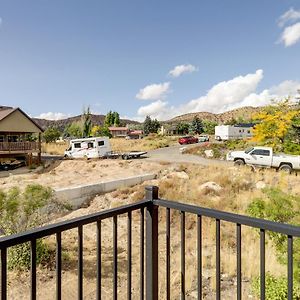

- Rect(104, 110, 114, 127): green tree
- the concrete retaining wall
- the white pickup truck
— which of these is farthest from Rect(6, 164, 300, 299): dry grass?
Rect(104, 110, 114, 127): green tree

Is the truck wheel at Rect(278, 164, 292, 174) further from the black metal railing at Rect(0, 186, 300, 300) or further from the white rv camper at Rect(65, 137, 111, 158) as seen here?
the black metal railing at Rect(0, 186, 300, 300)

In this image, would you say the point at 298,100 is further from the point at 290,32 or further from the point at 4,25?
the point at 4,25

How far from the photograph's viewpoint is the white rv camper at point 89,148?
20422 millimetres

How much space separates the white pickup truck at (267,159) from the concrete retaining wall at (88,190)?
7.04 metres

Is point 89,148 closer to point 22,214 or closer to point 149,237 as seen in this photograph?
point 22,214

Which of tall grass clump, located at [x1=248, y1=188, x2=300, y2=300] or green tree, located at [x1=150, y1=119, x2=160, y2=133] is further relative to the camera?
green tree, located at [x1=150, y1=119, x2=160, y2=133]

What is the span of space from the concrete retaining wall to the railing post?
763 centimetres

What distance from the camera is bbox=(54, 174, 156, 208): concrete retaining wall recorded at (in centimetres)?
934

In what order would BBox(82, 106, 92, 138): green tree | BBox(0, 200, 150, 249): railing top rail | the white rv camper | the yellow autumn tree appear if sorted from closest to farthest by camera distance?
BBox(0, 200, 150, 249): railing top rail
the yellow autumn tree
the white rv camper
BBox(82, 106, 92, 138): green tree

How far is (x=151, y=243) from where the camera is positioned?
1.88 m

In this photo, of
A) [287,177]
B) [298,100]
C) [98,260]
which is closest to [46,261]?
[98,260]

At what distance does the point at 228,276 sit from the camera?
5098 mm

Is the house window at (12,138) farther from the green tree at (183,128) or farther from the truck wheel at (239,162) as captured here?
the green tree at (183,128)

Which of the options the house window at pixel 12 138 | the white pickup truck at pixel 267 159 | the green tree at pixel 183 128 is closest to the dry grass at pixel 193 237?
the white pickup truck at pixel 267 159
